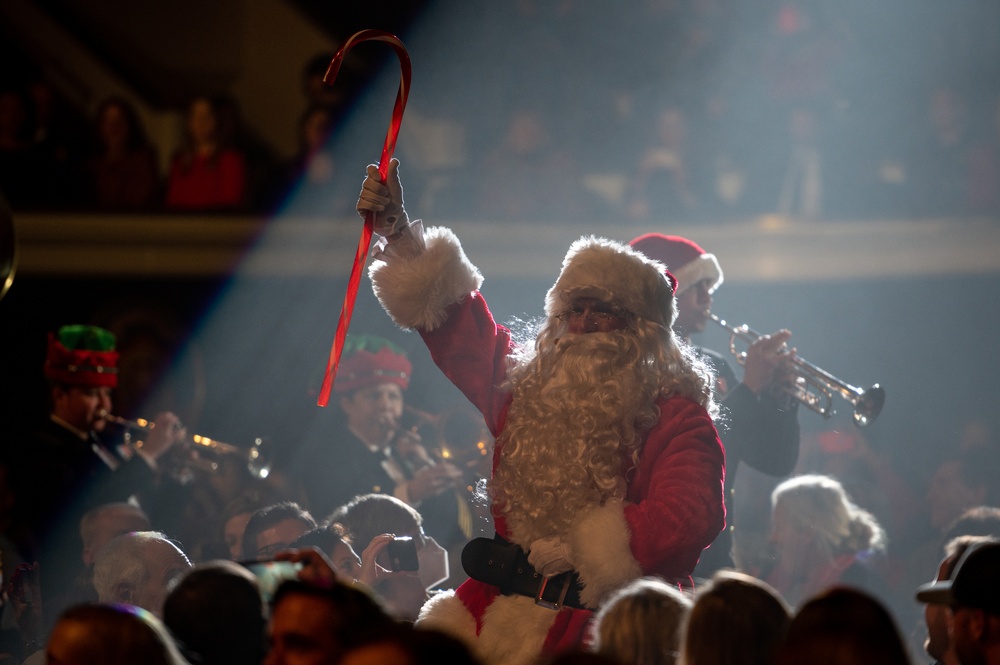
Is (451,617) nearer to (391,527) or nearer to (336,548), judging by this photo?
(336,548)

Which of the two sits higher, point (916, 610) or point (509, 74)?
point (509, 74)

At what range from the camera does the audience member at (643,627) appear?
2.40 metres

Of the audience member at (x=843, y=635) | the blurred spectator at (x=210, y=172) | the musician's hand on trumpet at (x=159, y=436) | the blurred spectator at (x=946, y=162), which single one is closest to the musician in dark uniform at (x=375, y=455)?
the musician's hand on trumpet at (x=159, y=436)

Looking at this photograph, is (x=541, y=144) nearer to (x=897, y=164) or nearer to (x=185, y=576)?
(x=897, y=164)

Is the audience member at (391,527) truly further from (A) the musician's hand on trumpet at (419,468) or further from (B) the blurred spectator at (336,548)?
(A) the musician's hand on trumpet at (419,468)

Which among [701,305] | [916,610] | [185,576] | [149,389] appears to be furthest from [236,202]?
[185,576]

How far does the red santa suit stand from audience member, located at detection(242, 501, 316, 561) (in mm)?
1146

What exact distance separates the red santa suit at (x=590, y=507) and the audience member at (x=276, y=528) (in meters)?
1.15

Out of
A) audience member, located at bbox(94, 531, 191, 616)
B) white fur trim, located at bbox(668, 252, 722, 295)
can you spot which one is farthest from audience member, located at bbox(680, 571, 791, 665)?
white fur trim, located at bbox(668, 252, 722, 295)

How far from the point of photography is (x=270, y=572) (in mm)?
2645

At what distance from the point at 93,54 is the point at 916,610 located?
7.88 m

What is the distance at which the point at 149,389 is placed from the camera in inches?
321

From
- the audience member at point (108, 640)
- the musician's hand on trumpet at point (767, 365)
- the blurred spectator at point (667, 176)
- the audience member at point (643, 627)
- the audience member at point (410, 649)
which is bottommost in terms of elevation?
the audience member at point (108, 640)

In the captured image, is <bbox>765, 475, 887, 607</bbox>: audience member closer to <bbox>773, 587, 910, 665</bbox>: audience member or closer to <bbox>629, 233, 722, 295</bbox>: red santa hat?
<bbox>629, 233, 722, 295</bbox>: red santa hat
